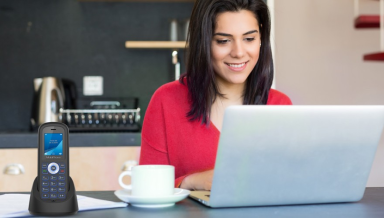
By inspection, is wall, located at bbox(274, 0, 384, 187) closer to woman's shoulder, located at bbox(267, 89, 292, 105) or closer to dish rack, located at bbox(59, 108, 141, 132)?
woman's shoulder, located at bbox(267, 89, 292, 105)

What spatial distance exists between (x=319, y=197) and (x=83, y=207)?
1.49 feet

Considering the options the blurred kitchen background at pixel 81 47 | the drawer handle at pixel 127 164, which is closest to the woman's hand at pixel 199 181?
the drawer handle at pixel 127 164

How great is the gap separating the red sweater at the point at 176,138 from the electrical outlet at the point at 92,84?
4.29 ft

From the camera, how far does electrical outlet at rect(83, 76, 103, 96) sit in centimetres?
292

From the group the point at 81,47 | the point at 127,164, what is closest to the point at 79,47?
the point at 81,47

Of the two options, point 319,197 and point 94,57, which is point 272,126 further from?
point 94,57

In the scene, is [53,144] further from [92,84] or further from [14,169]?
[92,84]

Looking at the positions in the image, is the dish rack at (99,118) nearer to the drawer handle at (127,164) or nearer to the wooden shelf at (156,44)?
the drawer handle at (127,164)

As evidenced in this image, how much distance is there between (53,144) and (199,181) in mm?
453

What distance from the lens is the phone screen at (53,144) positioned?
3.13 ft

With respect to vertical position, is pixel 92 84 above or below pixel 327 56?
below

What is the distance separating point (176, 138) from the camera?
1624 mm

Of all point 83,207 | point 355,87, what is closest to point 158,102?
point 83,207

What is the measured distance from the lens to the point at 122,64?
2.95 m
